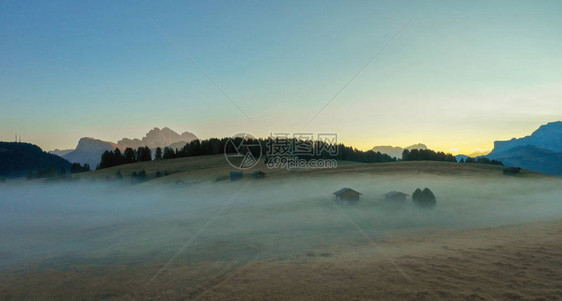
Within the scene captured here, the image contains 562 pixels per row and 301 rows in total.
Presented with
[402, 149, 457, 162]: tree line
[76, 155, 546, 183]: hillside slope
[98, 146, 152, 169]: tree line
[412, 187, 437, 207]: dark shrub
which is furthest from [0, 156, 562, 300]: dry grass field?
[98, 146, 152, 169]: tree line

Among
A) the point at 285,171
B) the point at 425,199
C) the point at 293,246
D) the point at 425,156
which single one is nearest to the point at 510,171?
the point at 425,156

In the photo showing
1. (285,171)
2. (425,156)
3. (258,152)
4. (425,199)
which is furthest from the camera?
(258,152)

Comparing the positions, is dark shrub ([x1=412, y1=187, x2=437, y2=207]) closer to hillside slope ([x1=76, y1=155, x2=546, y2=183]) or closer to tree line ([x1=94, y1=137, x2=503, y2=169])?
hillside slope ([x1=76, y1=155, x2=546, y2=183])

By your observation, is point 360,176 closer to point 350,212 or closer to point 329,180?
point 329,180

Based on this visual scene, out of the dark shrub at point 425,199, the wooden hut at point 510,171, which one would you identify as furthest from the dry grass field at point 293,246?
the wooden hut at point 510,171

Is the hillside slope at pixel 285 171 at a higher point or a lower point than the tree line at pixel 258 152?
lower

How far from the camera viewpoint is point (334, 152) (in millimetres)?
151000

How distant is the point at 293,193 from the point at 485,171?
72.8 meters

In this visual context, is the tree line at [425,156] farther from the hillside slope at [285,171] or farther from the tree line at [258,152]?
the hillside slope at [285,171]

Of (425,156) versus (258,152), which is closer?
(425,156)

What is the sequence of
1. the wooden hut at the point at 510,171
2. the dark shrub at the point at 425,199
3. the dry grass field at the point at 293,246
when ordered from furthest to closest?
1. the wooden hut at the point at 510,171
2. the dark shrub at the point at 425,199
3. the dry grass field at the point at 293,246

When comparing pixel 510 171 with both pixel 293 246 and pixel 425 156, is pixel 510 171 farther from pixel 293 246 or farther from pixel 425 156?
pixel 293 246

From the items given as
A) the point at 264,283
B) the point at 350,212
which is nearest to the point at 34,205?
the point at 350,212

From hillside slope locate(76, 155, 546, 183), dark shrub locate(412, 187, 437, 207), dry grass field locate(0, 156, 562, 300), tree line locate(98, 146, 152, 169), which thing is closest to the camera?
dry grass field locate(0, 156, 562, 300)
